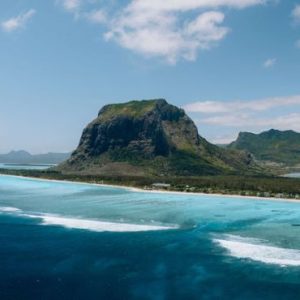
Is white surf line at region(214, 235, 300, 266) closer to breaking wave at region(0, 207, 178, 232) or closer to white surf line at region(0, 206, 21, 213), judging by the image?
breaking wave at region(0, 207, 178, 232)

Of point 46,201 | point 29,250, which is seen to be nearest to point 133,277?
point 29,250

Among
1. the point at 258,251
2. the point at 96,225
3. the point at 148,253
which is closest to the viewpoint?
the point at 148,253

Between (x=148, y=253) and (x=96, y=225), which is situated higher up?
(x=96, y=225)

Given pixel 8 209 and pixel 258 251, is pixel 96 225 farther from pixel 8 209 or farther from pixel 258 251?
pixel 8 209

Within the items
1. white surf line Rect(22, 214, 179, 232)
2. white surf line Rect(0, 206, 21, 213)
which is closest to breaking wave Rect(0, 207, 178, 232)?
white surf line Rect(22, 214, 179, 232)

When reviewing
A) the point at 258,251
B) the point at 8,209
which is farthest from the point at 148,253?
the point at 8,209

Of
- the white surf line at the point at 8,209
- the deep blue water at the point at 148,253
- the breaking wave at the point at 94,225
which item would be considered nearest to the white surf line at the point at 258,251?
the deep blue water at the point at 148,253

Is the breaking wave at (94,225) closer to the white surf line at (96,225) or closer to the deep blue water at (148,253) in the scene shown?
the white surf line at (96,225)
